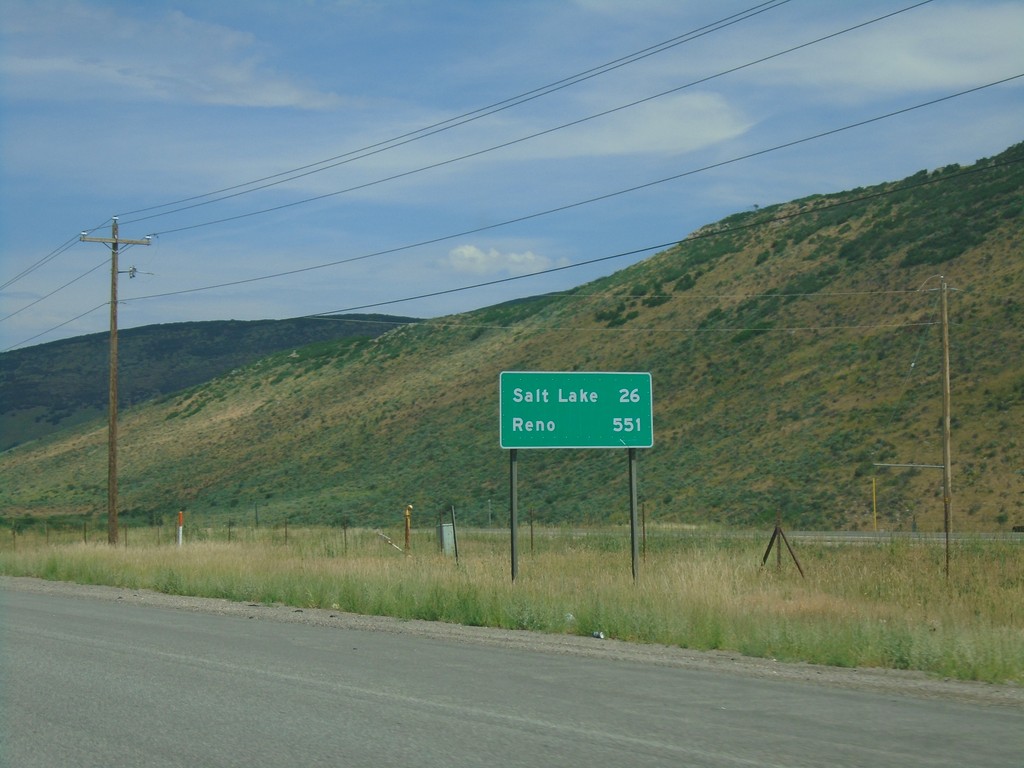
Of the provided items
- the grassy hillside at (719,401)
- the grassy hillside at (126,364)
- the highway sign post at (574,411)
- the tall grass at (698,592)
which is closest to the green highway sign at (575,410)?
the highway sign post at (574,411)

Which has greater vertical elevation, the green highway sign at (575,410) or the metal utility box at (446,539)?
the green highway sign at (575,410)

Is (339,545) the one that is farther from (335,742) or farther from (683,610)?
(335,742)

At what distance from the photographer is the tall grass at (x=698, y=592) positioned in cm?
1248

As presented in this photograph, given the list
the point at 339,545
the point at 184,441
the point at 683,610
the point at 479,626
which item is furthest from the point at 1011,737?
the point at 184,441

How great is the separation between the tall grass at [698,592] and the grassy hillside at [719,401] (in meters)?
5.56

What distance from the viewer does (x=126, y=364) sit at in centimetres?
16638

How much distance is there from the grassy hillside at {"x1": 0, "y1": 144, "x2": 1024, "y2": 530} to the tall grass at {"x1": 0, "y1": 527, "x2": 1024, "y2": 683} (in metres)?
5.56

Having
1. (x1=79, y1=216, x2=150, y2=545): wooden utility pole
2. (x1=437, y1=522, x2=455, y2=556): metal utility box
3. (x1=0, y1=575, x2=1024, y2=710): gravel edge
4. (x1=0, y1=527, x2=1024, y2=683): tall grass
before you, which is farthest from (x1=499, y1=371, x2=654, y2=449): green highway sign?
(x1=79, y1=216, x2=150, y2=545): wooden utility pole

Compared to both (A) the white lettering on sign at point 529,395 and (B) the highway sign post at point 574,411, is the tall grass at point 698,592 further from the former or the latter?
(A) the white lettering on sign at point 529,395

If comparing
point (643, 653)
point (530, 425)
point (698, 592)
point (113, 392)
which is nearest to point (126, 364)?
point (113, 392)

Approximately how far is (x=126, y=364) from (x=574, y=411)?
158 meters

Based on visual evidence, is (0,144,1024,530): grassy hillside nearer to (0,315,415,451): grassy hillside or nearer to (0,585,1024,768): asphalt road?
(0,585,1024,768): asphalt road

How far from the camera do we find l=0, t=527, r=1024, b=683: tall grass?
12.5 meters

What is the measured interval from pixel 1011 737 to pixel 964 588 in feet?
32.8
